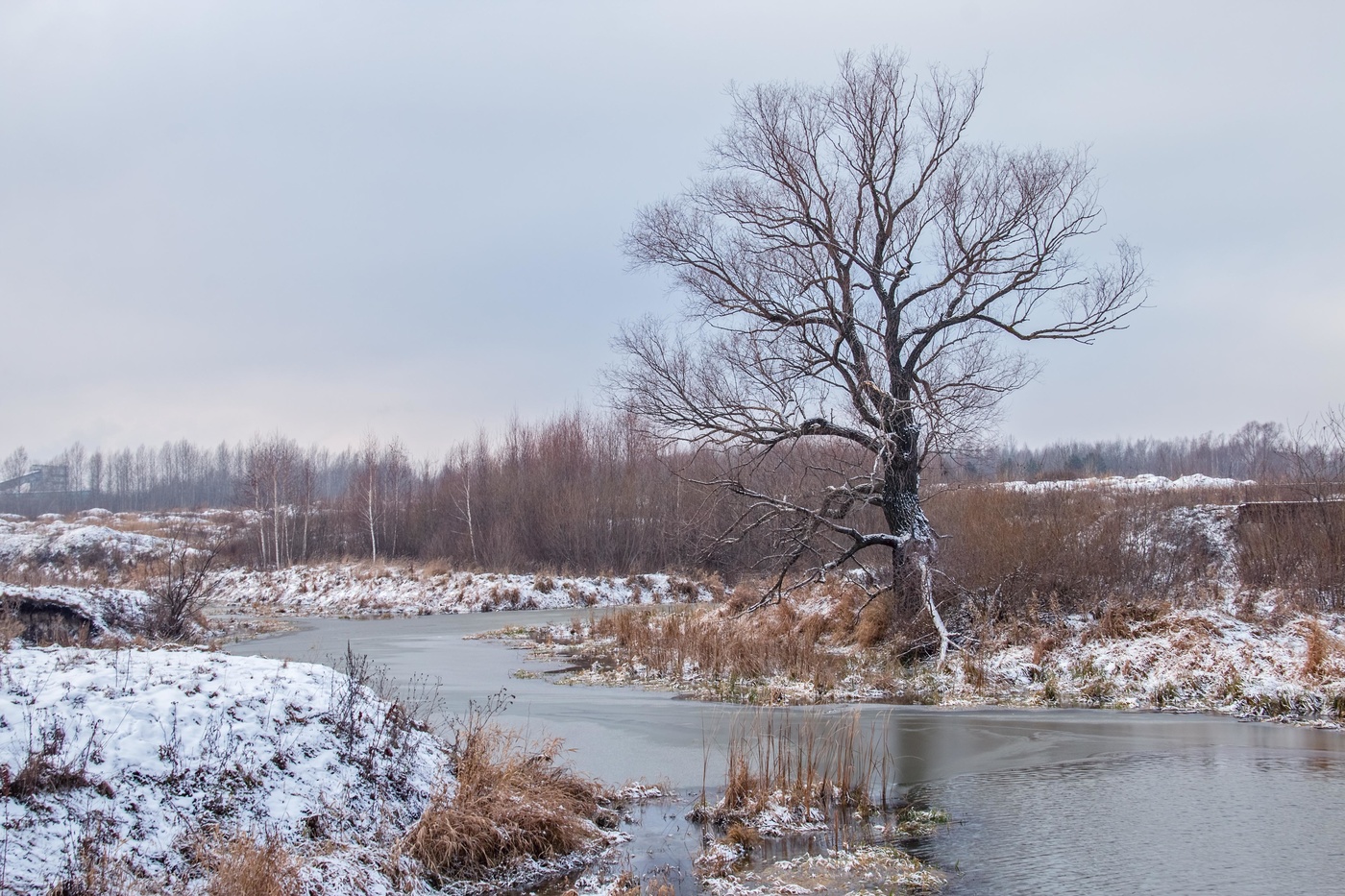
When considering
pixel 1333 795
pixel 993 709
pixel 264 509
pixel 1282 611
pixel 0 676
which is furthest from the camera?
pixel 264 509

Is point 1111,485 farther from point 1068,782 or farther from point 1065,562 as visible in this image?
point 1068,782

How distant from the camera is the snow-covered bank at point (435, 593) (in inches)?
1565

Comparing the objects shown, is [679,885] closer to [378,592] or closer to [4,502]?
[378,592]

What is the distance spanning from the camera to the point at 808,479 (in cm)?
2362

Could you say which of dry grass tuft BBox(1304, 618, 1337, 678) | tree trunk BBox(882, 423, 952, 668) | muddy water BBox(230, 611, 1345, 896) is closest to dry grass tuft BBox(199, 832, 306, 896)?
muddy water BBox(230, 611, 1345, 896)

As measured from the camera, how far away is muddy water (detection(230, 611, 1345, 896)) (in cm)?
717

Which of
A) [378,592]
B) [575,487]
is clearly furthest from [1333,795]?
[575,487]

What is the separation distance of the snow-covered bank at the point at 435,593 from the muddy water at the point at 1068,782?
2327 centimetres

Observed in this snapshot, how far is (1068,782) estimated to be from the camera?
989cm

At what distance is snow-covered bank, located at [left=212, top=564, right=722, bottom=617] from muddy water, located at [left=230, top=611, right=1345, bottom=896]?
23.3m

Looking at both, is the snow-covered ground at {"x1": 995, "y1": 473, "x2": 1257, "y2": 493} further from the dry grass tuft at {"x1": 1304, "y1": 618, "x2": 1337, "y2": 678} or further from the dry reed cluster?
the dry reed cluster

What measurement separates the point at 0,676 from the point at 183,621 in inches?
587

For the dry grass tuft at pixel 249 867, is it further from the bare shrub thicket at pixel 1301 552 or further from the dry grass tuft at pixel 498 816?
the bare shrub thicket at pixel 1301 552

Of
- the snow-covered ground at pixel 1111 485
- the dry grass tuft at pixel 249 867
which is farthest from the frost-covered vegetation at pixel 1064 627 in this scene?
the dry grass tuft at pixel 249 867
